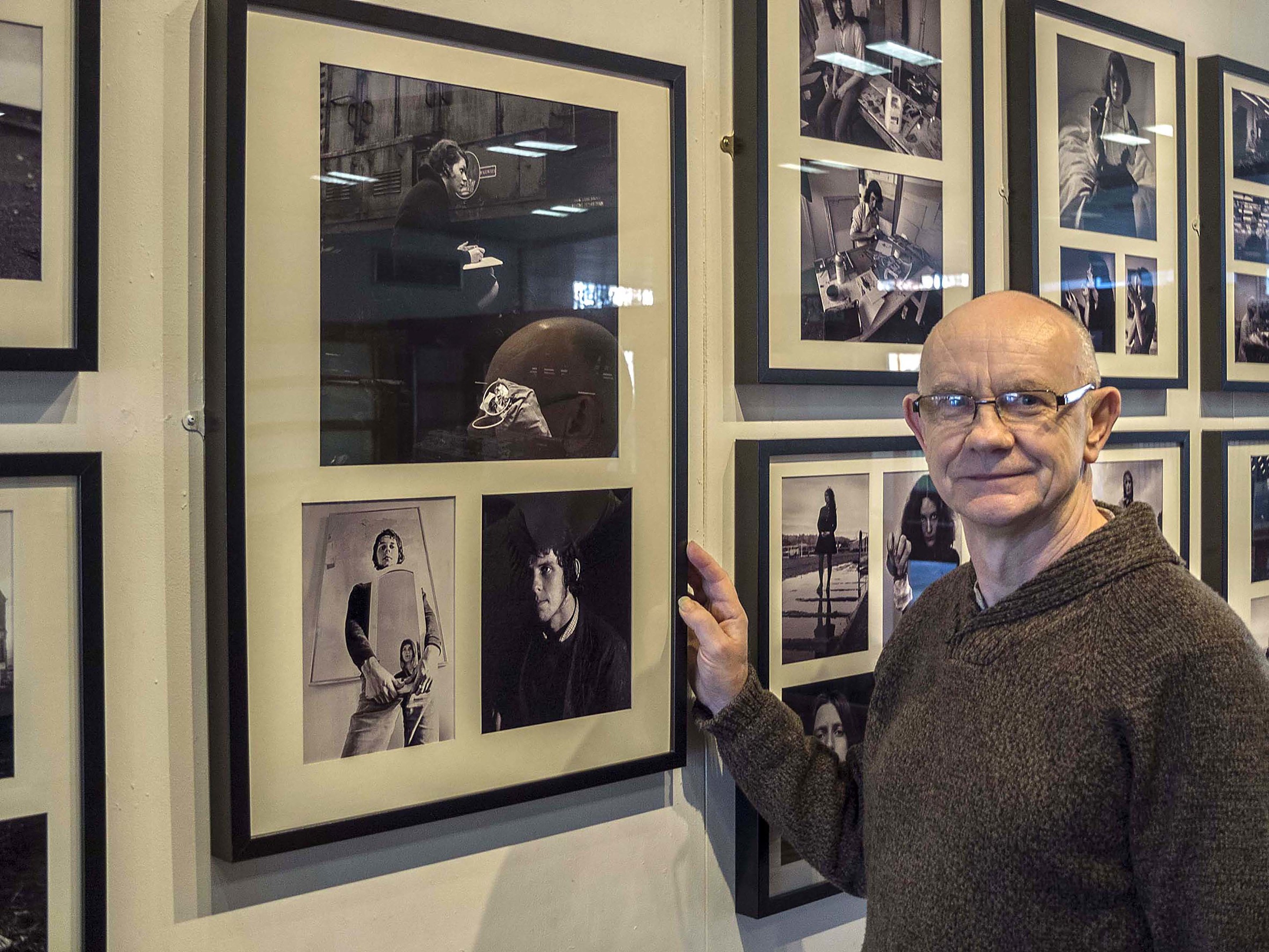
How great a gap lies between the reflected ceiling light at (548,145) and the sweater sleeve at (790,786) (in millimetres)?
665

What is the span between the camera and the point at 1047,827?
3.32ft

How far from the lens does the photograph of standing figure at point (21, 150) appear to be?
0.91 meters

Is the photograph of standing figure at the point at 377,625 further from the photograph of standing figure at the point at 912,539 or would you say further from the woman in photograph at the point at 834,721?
the photograph of standing figure at the point at 912,539

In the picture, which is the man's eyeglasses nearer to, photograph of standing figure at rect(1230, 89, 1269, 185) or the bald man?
the bald man

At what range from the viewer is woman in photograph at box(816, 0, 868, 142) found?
1.44 meters

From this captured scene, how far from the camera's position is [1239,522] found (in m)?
1.97

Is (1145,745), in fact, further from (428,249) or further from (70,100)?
(70,100)

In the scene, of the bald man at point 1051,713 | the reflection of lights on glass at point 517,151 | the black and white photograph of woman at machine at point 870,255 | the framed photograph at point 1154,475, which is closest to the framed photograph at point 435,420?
the reflection of lights on glass at point 517,151

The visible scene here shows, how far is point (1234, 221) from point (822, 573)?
3.75 ft

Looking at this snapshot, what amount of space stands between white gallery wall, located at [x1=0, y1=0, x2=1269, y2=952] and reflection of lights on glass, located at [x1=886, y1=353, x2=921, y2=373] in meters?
0.05

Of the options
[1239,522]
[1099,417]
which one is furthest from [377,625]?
[1239,522]

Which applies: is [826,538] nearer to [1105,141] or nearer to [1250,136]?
[1105,141]

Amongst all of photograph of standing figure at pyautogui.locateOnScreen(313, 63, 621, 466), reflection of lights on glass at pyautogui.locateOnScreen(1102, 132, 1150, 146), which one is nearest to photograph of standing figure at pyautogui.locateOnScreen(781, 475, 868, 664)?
photograph of standing figure at pyautogui.locateOnScreen(313, 63, 621, 466)

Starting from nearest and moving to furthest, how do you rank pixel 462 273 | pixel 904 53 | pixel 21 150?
1. pixel 21 150
2. pixel 462 273
3. pixel 904 53
